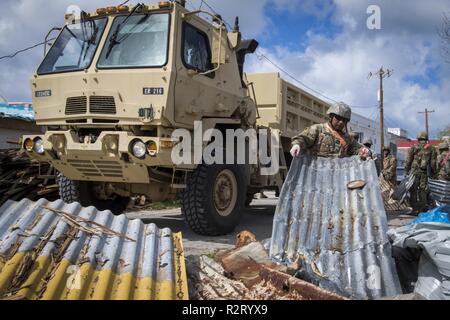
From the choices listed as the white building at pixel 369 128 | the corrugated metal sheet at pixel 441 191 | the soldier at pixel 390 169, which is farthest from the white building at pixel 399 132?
the corrugated metal sheet at pixel 441 191

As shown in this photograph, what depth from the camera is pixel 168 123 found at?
5.20 m

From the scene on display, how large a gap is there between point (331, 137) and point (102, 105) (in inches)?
103

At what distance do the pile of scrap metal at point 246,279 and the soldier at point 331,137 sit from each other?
1.50 metres

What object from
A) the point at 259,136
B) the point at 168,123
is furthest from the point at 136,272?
the point at 259,136

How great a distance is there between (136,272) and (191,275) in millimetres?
458

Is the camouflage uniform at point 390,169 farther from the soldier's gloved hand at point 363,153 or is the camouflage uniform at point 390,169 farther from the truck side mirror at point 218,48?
the soldier's gloved hand at point 363,153

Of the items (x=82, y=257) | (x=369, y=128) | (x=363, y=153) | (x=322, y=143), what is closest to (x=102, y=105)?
(x=322, y=143)

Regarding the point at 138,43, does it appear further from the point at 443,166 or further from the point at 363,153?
the point at 443,166

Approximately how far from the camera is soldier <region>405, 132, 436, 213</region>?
30.0 ft

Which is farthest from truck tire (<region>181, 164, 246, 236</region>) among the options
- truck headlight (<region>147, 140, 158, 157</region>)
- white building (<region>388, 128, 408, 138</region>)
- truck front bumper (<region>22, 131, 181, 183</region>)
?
white building (<region>388, 128, 408, 138</region>)

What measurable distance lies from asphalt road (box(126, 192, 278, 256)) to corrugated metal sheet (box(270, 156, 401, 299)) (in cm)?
132

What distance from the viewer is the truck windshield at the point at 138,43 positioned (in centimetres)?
Answer: 534

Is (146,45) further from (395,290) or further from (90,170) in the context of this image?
(395,290)
